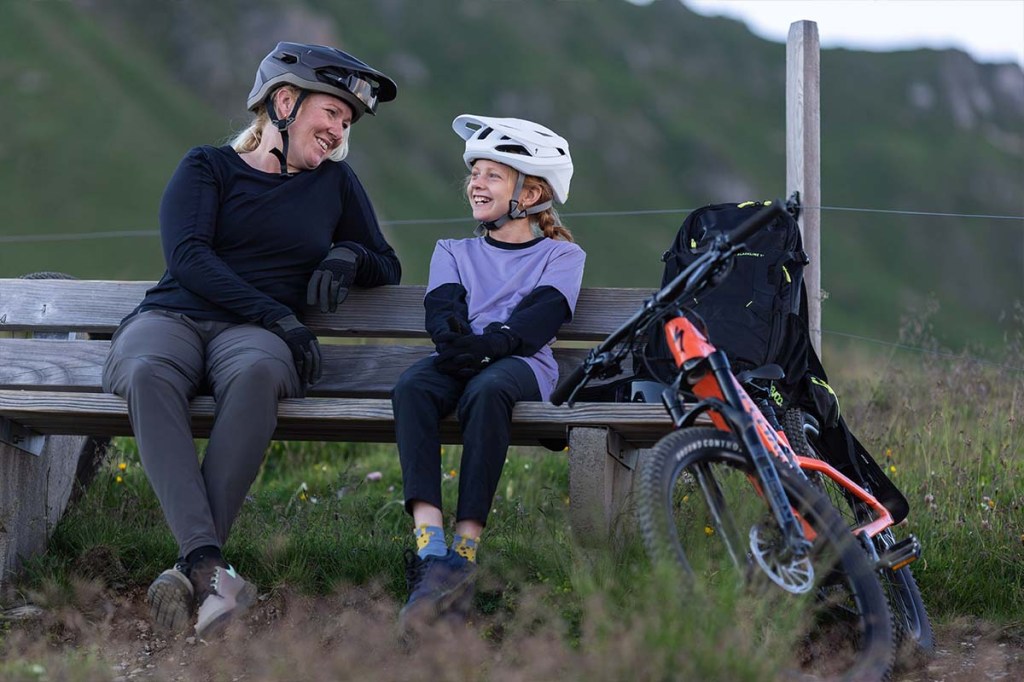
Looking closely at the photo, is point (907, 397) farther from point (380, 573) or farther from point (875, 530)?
point (380, 573)

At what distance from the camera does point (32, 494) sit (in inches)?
194

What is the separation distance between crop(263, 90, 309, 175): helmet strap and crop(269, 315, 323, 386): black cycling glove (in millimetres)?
697

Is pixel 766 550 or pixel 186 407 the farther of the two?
pixel 186 407

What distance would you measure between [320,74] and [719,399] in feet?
6.53

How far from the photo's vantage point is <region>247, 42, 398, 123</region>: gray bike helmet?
15.9ft

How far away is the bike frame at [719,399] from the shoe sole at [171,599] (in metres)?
1.47

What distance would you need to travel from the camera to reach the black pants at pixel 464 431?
4137 millimetres

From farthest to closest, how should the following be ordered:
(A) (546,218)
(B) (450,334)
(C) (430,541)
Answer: (A) (546,218), (B) (450,334), (C) (430,541)

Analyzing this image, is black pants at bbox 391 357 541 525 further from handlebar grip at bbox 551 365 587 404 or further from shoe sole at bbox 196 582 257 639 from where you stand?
shoe sole at bbox 196 582 257 639

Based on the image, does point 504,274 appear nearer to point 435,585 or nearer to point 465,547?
point 465,547

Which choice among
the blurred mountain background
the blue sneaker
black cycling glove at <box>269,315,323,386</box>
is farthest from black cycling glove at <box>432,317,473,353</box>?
the blurred mountain background

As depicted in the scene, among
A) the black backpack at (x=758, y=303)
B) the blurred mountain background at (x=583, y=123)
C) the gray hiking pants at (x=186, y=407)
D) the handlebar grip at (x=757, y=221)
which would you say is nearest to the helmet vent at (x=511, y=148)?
the black backpack at (x=758, y=303)

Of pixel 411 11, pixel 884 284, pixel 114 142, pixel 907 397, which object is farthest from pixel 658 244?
pixel 907 397

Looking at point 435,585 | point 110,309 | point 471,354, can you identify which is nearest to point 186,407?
point 471,354
